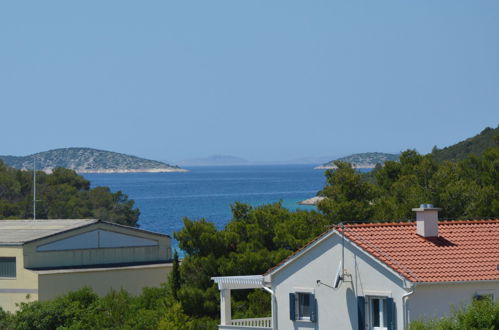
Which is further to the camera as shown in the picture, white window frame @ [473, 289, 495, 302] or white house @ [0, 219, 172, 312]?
white house @ [0, 219, 172, 312]

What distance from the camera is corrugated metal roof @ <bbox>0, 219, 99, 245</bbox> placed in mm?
41969

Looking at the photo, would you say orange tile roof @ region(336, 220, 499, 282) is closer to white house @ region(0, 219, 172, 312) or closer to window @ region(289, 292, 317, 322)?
window @ region(289, 292, 317, 322)

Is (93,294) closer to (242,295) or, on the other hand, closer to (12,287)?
(12,287)

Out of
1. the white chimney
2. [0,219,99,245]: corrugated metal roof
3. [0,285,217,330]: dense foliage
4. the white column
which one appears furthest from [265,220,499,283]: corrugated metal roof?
[0,219,99,245]: corrugated metal roof

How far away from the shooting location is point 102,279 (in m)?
42.2

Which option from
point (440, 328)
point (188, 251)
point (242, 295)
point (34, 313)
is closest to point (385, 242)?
point (440, 328)

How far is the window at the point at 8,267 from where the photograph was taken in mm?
40750

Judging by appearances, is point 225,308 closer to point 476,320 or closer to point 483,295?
point 483,295

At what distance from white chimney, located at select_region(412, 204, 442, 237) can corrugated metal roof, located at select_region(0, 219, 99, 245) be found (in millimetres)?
20090

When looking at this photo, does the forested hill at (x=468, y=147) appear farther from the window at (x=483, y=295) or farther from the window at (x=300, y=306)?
the window at (x=483, y=295)

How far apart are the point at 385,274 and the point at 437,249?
1.60 meters

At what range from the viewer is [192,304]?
34188 mm

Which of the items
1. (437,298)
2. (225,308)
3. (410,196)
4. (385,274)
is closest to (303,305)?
(385,274)

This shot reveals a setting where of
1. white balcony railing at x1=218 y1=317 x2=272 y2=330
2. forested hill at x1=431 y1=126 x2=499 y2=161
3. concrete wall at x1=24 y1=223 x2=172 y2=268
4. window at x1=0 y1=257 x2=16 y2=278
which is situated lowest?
white balcony railing at x1=218 y1=317 x2=272 y2=330
